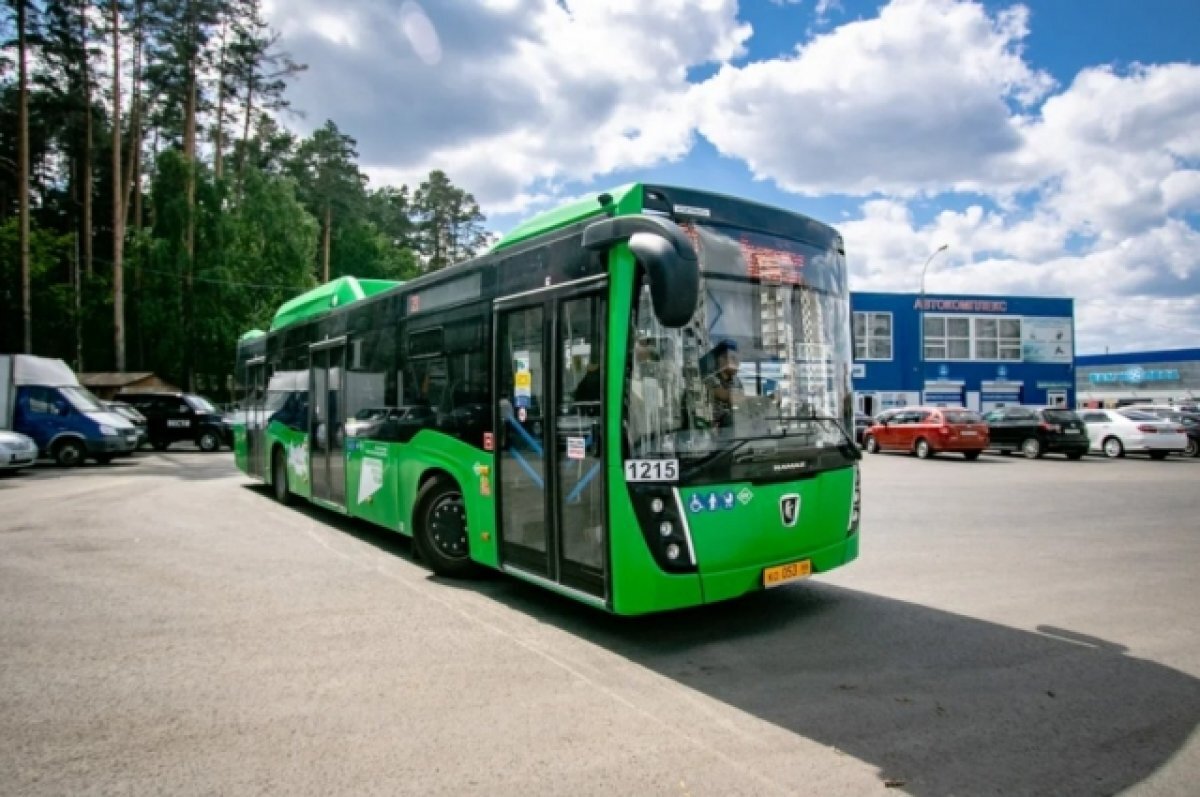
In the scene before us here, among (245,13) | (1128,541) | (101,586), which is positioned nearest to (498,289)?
(101,586)

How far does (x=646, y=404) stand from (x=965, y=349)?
152 ft

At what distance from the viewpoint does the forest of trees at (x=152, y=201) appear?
30672 mm

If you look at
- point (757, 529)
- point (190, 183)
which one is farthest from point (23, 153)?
point (757, 529)

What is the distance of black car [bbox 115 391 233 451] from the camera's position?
24.9m

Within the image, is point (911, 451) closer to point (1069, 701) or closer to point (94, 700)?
point (1069, 701)

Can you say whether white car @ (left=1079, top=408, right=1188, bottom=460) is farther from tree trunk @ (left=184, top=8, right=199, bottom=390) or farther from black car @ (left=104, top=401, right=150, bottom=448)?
tree trunk @ (left=184, top=8, right=199, bottom=390)

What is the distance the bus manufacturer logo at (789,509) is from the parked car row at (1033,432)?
18538 mm

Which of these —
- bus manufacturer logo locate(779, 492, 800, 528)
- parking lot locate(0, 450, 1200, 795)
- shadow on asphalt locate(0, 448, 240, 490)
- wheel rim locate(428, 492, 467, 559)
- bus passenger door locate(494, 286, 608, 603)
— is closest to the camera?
parking lot locate(0, 450, 1200, 795)

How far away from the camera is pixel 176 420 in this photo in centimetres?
2508

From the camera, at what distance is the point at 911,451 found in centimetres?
2400

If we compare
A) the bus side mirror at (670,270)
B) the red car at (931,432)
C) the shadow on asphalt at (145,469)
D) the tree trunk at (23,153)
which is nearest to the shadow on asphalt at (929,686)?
the bus side mirror at (670,270)

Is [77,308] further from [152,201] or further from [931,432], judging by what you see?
[931,432]

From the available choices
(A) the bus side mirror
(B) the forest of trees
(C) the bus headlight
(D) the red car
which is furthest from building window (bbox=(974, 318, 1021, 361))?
(A) the bus side mirror

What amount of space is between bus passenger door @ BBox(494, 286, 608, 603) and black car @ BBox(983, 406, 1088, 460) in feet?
73.0
